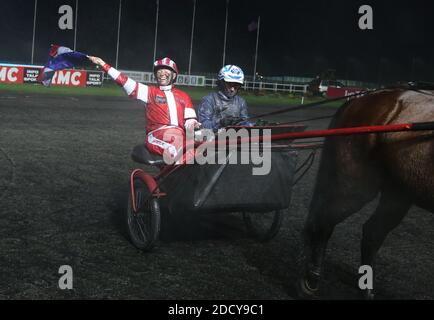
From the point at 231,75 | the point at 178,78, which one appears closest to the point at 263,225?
the point at 231,75

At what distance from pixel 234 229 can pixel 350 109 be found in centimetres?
257

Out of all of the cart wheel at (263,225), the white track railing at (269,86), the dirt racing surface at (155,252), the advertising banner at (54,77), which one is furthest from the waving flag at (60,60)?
the white track railing at (269,86)

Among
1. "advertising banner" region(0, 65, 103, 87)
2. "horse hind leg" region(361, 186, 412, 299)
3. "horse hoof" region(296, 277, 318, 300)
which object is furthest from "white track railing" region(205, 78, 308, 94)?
"horse hoof" region(296, 277, 318, 300)

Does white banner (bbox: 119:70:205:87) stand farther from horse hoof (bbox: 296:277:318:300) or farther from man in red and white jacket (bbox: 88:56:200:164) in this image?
horse hoof (bbox: 296:277:318:300)

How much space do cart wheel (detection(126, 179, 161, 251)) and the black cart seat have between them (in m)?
0.27

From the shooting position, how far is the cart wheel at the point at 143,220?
5.82 m

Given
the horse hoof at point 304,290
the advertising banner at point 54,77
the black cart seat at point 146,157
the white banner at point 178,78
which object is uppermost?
the white banner at point 178,78

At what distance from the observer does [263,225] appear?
716 cm

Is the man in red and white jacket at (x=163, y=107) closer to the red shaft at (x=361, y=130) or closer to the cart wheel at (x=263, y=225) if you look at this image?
the cart wheel at (x=263, y=225)

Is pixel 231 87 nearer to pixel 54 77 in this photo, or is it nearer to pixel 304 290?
pixel 304 290

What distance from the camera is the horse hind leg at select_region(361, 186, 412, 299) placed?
4.91 metres

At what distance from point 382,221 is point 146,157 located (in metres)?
2.56

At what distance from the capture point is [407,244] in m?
6.62
